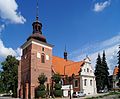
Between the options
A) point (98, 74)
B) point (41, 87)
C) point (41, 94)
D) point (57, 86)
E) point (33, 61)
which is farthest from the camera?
point (98, 74)

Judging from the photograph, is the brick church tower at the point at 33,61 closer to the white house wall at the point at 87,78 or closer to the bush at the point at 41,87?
the bush at the point at 41,87

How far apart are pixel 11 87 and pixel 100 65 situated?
2772 cm

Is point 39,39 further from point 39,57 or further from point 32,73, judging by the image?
point 32,73

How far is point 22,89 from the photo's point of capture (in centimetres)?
5731

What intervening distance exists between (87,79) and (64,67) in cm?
748

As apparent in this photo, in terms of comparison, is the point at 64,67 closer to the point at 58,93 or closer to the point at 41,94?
the point at 58,93

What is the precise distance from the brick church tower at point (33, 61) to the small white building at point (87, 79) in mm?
8557

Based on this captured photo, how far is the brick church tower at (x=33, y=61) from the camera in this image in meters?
54.7

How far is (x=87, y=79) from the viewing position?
63.1 meters

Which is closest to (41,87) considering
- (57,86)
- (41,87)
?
(41,87)

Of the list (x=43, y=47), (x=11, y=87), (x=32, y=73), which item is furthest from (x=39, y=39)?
(x=11, y=87)

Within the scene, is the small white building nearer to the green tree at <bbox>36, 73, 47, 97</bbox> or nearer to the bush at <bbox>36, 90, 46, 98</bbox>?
the green tree at <bbox>36, 73, 47, 97</bbox>

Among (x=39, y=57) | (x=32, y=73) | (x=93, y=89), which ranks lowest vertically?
(x=93, y=89)

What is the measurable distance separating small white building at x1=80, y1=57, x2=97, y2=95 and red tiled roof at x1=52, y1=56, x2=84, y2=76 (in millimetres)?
1428
